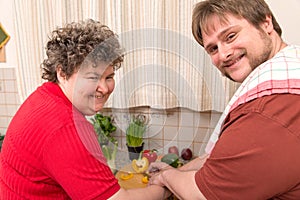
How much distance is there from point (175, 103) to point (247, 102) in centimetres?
59

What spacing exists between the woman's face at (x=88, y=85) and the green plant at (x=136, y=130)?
8.8 inches

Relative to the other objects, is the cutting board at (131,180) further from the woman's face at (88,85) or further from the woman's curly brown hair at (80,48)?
the woman's curly brown hair at (80,48)

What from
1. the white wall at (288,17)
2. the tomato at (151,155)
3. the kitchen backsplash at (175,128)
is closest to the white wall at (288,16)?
the white wall at (288,17)

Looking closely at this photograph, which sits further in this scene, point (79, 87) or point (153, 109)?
point (153, 109)

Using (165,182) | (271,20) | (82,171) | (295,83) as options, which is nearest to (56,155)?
(82,171)

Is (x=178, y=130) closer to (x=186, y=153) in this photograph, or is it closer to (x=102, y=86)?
(x=186, y=153)

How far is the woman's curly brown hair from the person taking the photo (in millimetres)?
862

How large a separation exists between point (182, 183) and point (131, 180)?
302mm

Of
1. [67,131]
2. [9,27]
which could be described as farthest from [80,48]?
[9,27]

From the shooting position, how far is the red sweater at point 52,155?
77cm

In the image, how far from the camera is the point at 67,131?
Answer: 0.77 meters

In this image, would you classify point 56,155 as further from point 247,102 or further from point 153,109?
point 153,109

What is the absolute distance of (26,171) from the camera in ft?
2.77

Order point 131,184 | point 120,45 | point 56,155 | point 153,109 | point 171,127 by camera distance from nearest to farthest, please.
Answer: point 56,155, point 120,45, point 131,184, point 171,127, point 153,109
